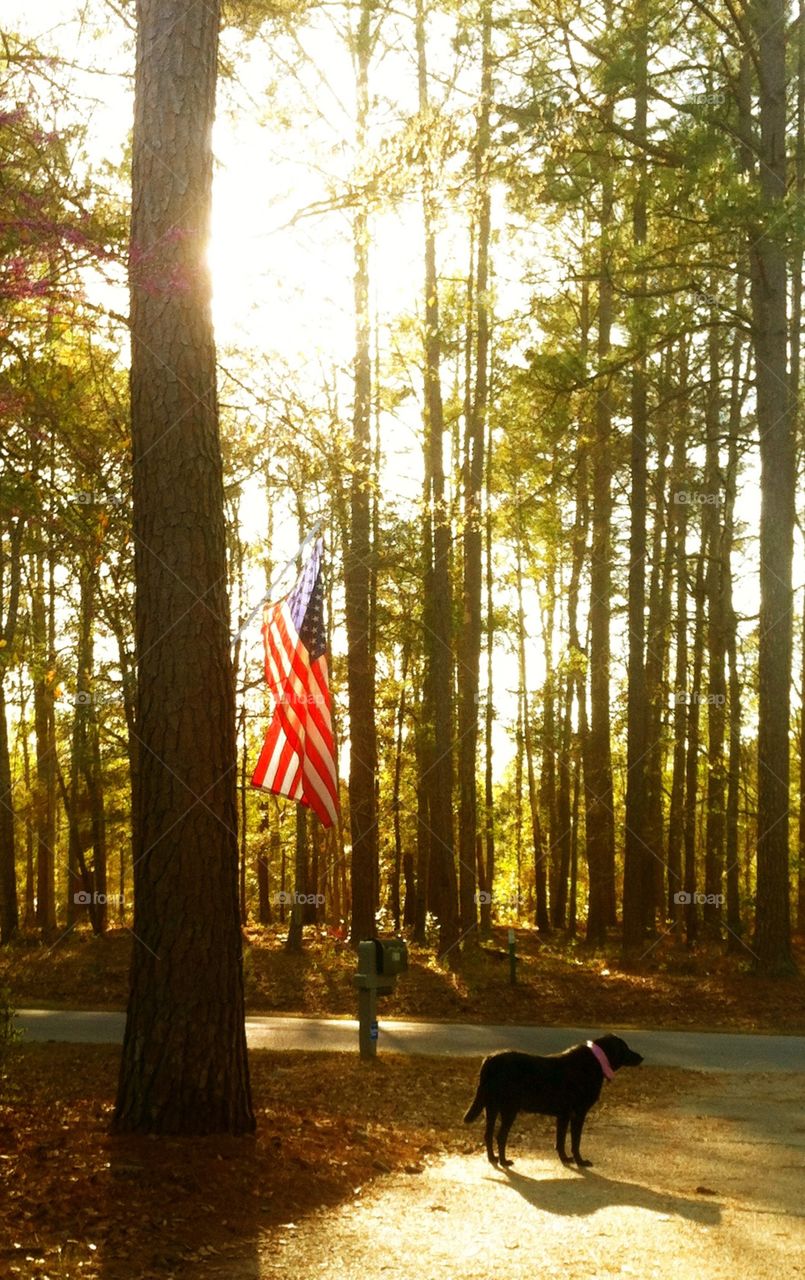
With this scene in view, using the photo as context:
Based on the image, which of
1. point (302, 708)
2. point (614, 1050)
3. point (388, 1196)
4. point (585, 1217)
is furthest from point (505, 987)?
point (585, 1217)

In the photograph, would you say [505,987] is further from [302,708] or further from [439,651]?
[302,708]

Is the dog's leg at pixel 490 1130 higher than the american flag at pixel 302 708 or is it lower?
lower

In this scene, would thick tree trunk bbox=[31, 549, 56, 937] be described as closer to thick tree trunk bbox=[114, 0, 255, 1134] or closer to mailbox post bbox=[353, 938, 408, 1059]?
mailbox post bbox=[353, 938, 408, 1059]

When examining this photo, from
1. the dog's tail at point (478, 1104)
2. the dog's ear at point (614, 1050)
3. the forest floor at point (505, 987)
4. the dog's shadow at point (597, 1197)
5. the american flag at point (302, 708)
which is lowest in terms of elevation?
the forest floor at point (505, 987)

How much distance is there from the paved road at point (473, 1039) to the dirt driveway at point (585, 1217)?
150 inches

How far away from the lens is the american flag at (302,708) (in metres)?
12.7

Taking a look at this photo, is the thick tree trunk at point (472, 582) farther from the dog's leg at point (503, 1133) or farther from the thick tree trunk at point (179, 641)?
the dog's leg at point (503, 1133)

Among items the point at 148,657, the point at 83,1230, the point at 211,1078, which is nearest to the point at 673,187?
the point at 148,657

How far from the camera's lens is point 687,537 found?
34.4 meters

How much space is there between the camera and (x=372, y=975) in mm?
13266

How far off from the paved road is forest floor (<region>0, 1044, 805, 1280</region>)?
2921 mm

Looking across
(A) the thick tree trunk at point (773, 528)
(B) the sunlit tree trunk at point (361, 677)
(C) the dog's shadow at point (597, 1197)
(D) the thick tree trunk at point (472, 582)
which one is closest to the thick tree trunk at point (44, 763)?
(B) the sunlit tree trunk at point (361, 677)

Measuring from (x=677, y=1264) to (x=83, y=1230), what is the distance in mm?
2715

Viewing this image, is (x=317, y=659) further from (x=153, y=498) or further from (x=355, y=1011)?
(x=355, y=1011)
